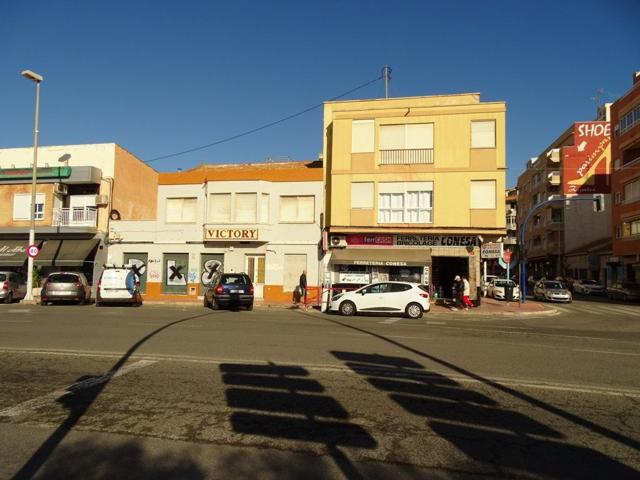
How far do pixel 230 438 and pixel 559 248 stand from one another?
65.7 m

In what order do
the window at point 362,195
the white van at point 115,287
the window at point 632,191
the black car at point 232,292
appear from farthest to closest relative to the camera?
the window at point 632,191
the window at point 362,195
the white van at point 115,287
the black car at point 232,292

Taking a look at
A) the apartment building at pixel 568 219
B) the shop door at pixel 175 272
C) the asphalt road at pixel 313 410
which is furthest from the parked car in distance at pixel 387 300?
the apartment building at pixel 568 219

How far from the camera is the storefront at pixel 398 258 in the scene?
87.1 feet

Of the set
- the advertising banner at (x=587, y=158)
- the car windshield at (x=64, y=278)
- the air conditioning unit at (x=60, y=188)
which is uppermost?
the advertising banner at (x=587, y=158)

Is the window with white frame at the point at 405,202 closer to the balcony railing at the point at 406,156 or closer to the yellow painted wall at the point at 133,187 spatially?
the balcony railing at the point at 406,156

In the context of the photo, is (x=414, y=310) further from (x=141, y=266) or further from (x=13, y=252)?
(x=13, y=252)

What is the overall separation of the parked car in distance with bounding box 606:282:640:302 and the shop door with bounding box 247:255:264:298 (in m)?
25.1

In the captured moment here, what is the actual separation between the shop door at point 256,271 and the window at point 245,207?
84.1 inches

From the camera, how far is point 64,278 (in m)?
23.5

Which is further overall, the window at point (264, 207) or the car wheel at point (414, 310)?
the window at point (264, 207)

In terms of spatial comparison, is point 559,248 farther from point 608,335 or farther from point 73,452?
point 73,452

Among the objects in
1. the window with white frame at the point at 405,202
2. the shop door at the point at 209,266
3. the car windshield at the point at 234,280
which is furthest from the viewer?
the shop door at the point at 209,266

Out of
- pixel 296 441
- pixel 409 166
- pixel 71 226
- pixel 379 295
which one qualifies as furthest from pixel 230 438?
pixel 71 226

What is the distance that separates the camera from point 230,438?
4715 mm
